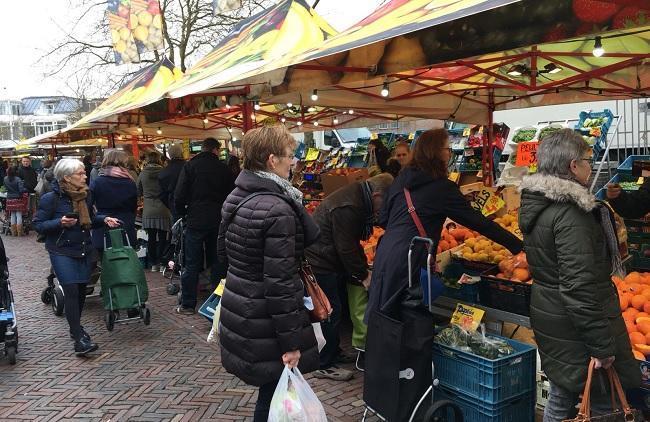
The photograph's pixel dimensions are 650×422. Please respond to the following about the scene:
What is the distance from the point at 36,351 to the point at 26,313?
62.6 inches

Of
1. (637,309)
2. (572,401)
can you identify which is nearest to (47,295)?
(572,401)

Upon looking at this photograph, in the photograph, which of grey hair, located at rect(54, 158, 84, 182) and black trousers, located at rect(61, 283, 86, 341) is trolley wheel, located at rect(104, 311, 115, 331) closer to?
black trousers, located at rect(61, 283, 86, 341)

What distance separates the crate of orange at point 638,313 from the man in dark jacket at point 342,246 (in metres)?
1.75

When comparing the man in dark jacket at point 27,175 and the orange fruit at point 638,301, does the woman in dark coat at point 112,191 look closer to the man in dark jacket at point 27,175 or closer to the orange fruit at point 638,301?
the orange fruit at point 638,301

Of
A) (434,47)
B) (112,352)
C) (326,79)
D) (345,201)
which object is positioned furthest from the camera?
(112,352)

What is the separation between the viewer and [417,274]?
132 inches

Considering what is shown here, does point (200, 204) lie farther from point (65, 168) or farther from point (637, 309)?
point (637, 309)

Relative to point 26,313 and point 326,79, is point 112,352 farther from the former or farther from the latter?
point 326,79

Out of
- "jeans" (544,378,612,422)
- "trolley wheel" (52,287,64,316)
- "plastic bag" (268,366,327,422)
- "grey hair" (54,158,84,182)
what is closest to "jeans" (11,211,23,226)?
"trolley wheel" (52,287,64,316)

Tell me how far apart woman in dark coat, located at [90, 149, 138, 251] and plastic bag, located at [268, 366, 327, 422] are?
14.6 feet

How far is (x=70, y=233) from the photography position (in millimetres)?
4840

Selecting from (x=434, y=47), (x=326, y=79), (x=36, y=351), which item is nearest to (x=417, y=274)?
(x=434, y=47)

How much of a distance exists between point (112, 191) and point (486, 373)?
498 centimetres

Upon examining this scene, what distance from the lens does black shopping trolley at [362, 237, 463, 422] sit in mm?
3006
